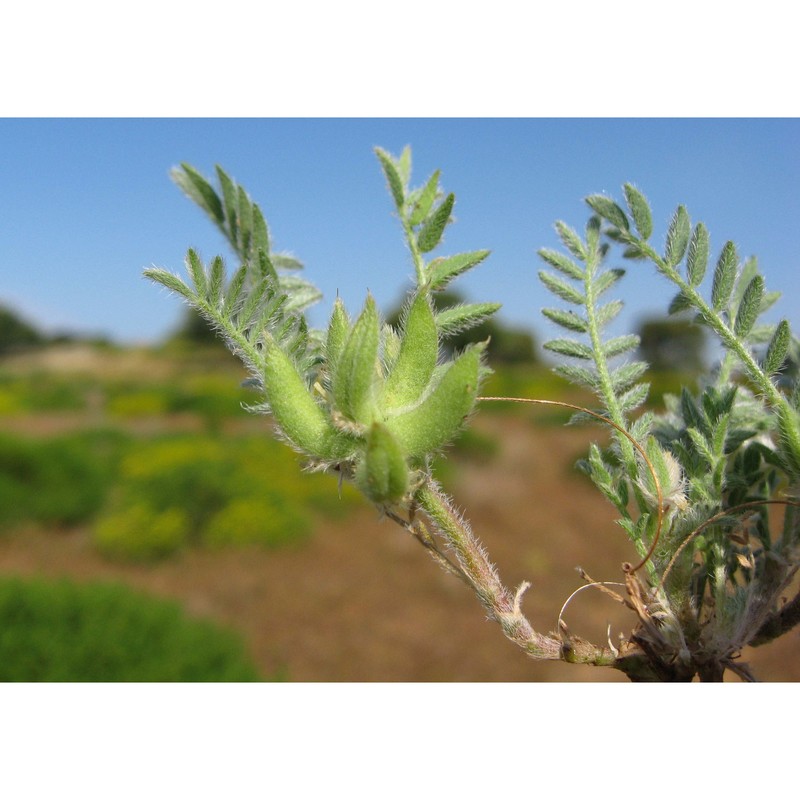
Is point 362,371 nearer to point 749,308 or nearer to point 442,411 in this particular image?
Answer: point 442,411

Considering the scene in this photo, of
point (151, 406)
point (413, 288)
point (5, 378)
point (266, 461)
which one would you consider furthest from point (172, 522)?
point (5, 378)

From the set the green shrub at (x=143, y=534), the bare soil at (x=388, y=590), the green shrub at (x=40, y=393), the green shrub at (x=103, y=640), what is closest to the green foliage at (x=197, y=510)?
the green shrub at (x=143, y=534)

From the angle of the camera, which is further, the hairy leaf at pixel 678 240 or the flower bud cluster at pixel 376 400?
the hairy leaf at pixel 678 240

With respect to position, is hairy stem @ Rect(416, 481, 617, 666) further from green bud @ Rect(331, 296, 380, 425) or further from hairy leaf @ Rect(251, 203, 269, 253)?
hairy leaf @ Rect(251, 203, 269, 253)

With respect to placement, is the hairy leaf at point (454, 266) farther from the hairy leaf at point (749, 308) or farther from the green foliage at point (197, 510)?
the green foliage at point (197, 510)

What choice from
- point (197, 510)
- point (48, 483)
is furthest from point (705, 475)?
point (48, 483)

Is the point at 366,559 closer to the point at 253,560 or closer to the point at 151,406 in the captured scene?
the point at 253,560

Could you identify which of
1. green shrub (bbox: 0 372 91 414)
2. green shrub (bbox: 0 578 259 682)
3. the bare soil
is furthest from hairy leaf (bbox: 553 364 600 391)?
green shrub (bbox: 0 372 91 414)

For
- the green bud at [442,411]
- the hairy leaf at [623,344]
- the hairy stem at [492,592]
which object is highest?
the hairy leaf at [623,344]

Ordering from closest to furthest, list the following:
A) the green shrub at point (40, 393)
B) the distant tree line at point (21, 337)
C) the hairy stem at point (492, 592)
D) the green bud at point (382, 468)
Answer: the green bud at point (382, 468)
the hairy stem at point (492, 592)
the green shrub at point (40, 393)
the distant tree line at point (21, 337)
